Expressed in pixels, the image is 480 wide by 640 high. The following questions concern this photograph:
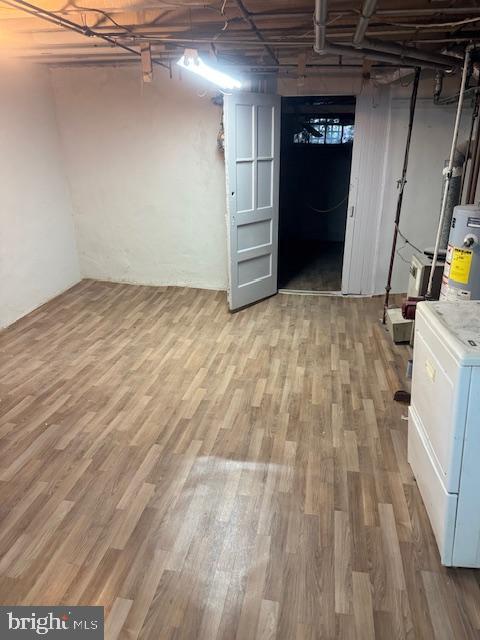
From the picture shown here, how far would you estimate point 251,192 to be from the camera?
181 inches

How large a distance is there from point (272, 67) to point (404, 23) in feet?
5.37

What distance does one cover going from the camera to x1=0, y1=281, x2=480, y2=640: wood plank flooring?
1802mm

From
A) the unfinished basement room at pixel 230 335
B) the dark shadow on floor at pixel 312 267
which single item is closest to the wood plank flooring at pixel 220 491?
the unfinished basement room at pixel 230 335

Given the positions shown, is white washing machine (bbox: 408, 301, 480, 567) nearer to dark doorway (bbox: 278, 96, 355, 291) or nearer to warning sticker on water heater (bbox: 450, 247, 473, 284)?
warning sticker on water heater (bbox: 450, 247, 473, 284)

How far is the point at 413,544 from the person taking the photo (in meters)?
2.05

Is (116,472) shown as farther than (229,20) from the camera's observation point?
No

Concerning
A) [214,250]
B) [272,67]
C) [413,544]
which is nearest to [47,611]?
[413,544]

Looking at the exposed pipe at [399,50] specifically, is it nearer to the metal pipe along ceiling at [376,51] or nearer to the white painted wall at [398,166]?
the metal pipe along ceiling at [376,51]

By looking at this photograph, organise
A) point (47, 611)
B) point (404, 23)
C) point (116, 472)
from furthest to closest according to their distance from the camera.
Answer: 1. point (404, 23)
2. point (116, 472)
3. point (47, 611)

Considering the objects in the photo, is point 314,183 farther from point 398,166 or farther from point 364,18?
point 364,18

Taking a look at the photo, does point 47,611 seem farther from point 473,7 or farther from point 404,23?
point 404,23

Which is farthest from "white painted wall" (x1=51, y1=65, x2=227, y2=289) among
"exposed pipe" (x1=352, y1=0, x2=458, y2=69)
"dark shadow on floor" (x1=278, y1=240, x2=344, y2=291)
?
"exposed pipe" (x1=352, y1=0, x2=458, y2=69)

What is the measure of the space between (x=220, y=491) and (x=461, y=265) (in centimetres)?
201

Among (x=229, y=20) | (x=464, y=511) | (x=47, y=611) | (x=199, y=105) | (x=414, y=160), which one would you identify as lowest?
(x=47, y=611)
